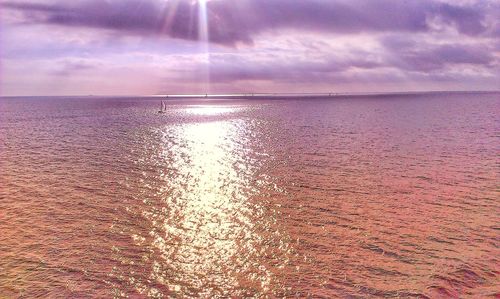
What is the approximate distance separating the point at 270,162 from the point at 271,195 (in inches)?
506

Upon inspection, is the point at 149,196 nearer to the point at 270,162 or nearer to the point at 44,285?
the point at 44,285

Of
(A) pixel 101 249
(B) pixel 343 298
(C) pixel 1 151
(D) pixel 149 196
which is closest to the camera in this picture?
(B) pixel 343 298

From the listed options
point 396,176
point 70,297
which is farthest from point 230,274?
point 396,176

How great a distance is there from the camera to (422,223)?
18453 millimetres

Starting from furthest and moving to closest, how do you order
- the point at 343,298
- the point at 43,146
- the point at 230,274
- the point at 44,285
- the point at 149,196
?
the point at 43,146
the point at 149,196
the point at 230,274
the point at 44,285
the point at 343,298

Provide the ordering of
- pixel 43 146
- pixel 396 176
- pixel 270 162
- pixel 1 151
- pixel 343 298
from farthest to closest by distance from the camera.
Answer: pixel 43 146
pixel 1 151
pixel 270 162
pixel 396 176
pixel 343 298

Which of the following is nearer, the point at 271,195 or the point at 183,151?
the point at 271,195

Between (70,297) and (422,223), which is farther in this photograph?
(422,223)

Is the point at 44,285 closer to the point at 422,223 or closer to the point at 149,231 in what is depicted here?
the point at 149,231

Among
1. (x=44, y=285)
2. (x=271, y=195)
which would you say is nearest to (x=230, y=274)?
(x=44, y=285)

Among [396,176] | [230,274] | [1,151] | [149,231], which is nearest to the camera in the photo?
[230,274]

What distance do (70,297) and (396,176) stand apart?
25.6 m

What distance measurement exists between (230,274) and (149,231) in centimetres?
613

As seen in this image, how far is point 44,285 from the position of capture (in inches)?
496
